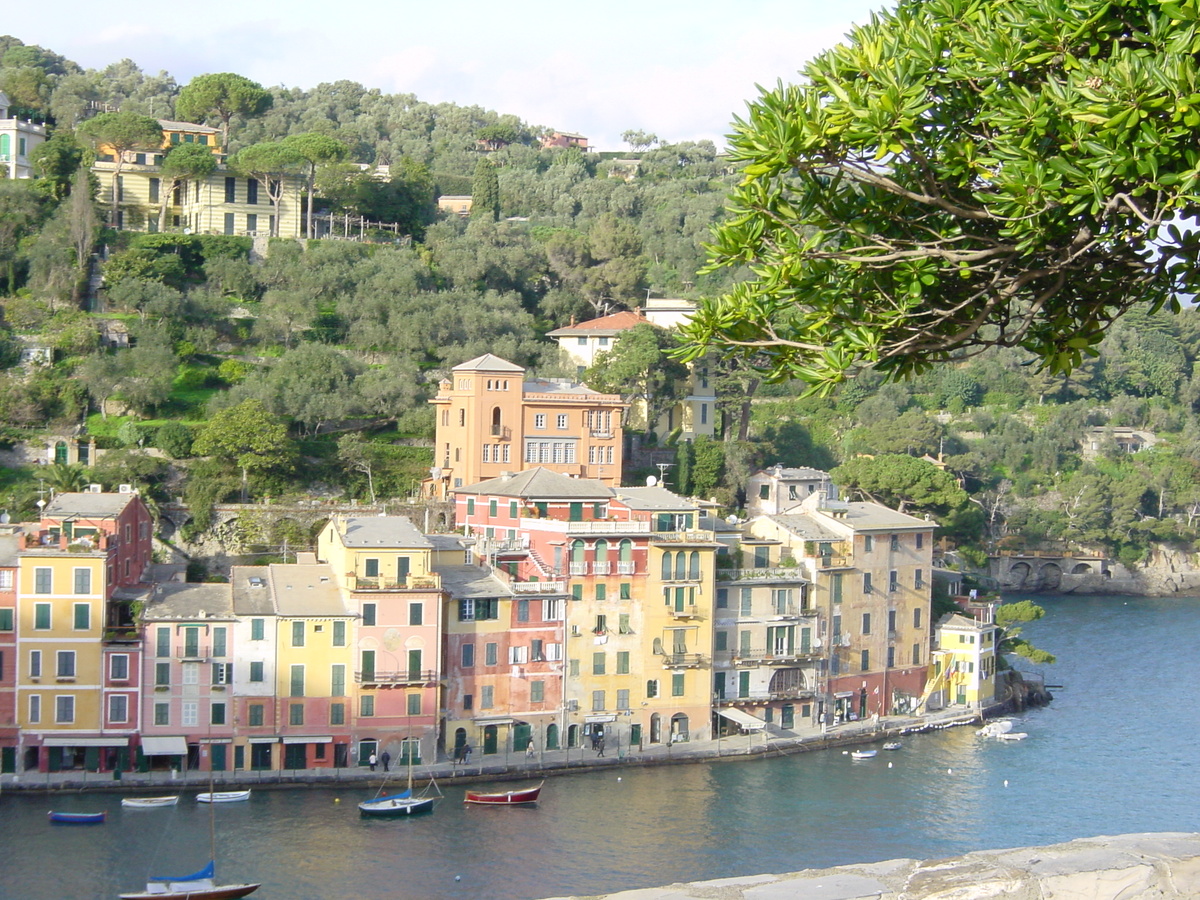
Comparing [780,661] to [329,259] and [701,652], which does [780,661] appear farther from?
[329,259]

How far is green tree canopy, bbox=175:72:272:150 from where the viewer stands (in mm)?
86938

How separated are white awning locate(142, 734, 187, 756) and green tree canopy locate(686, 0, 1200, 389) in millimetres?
30528

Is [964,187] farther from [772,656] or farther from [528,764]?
[772,656]

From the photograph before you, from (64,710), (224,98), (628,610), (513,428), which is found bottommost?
(64,710)

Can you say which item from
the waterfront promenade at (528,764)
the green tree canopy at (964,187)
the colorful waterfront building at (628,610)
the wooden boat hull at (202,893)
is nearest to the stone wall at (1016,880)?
the green tree canopy at (964,187)

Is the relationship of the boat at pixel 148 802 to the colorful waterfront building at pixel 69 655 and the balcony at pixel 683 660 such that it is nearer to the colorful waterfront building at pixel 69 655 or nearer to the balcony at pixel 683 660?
the colorful waterfront building at pixel 69 655

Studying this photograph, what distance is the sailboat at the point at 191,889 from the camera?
30125mm

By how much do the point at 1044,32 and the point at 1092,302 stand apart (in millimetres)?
2425

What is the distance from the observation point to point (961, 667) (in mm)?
52031

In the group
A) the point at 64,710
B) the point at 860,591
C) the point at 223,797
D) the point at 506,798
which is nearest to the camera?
the point at 223,797

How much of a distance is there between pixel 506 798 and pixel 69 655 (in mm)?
10591

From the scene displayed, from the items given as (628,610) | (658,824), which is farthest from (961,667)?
(658,824)

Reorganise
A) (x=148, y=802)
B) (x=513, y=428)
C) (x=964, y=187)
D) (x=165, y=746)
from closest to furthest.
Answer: (x=964, y=187), (x=148, y=802), (x=165, y=746), (x=513, y=428)

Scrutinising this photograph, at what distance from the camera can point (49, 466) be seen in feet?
174
